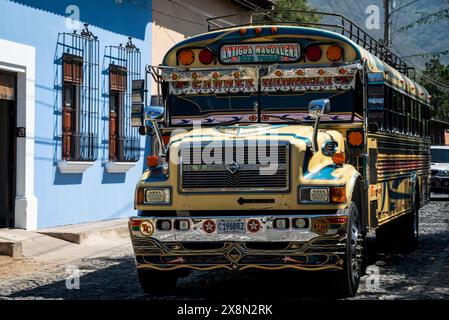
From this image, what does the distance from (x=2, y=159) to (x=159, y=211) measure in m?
7.16

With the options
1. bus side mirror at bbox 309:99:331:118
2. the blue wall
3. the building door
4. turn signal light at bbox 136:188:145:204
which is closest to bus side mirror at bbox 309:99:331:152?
bus side mirror at bbox 309:99:331:118

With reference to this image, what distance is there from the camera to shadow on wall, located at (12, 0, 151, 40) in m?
16.2

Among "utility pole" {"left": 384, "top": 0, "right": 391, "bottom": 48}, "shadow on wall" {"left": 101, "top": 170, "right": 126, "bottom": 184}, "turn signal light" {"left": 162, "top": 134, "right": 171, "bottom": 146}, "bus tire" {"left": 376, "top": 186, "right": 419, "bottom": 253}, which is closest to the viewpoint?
"turn signal light" {"left": 162, "top": 134, "right": 171, "bottom": 146}

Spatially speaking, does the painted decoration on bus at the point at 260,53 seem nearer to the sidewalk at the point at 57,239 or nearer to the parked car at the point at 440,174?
the sidewalk at the point at 57,239

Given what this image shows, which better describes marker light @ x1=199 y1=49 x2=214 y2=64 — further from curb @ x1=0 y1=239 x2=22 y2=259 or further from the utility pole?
the utility pole

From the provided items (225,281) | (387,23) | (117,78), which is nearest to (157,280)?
(225,281)

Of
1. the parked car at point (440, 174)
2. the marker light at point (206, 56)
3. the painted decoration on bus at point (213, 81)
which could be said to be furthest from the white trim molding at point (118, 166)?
the parked car at point (440, 174)

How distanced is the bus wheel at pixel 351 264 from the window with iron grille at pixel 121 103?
993cm

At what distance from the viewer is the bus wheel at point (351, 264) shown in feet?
29.3

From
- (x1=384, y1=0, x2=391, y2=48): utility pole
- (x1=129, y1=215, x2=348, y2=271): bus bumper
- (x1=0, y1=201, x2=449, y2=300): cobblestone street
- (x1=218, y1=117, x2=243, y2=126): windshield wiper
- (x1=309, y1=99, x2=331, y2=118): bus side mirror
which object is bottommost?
(x1=0, y1=201, x2=449, y2=300): cobblestone street

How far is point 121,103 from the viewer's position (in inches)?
753

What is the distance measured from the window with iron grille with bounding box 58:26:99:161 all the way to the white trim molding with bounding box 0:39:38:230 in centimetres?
116

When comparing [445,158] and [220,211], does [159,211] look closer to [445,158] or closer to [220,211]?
[220,211]
